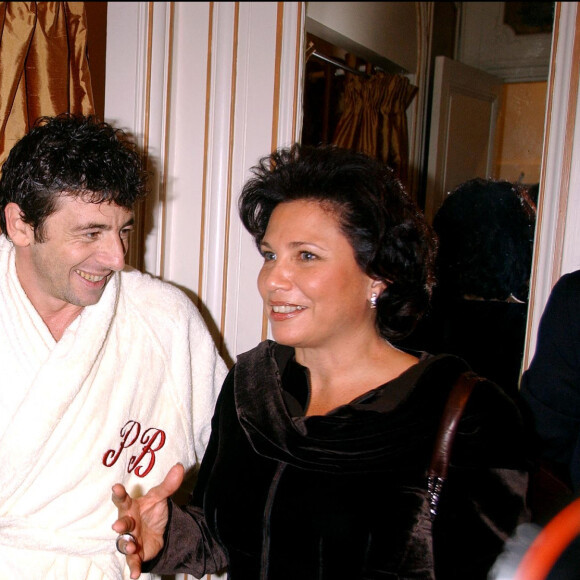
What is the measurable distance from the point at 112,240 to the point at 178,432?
0.48 metres

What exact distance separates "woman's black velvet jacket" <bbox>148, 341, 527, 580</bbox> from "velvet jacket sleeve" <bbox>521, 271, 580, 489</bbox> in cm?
21

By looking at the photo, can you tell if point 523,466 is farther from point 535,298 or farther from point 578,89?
point 578,89

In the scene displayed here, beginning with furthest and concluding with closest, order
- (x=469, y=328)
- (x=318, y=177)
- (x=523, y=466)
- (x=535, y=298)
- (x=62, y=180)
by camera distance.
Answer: (x=469, y=328) → (x=535, y=298) → (x=62, y=180) → (x=318, y=177) → (x=523, y=466)

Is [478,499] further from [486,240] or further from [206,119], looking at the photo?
[206,119]

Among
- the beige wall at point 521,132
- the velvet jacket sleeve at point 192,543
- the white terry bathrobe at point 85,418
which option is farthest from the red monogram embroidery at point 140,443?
the beige wall at point 521,132

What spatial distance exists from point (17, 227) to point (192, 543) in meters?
0.74

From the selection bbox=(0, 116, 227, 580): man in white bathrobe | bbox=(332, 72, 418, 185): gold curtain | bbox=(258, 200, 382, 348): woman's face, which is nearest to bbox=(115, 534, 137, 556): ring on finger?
bbox=(0, 116, 227, 580): man in white bathrobe

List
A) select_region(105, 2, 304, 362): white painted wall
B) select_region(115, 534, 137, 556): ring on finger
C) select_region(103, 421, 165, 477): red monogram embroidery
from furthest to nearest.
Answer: select_region(105, 2, 304, 362): white painted wall < select_region(103, 421, 165, 477): red monogram embroidery < select_region(115, 534, 137, 556): ring on finger

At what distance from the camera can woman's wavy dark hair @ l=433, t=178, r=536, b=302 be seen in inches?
55.2

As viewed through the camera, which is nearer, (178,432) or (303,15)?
(178,432)

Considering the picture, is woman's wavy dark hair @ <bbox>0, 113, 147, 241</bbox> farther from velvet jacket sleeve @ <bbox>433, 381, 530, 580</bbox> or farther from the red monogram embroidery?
velvet jacket sleeve @ <bbox>433, 381, 530, 580</bbox>

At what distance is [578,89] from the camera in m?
1.29

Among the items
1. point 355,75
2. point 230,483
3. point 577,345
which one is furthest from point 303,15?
point 230,483

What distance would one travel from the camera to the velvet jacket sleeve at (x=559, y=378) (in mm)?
1139
